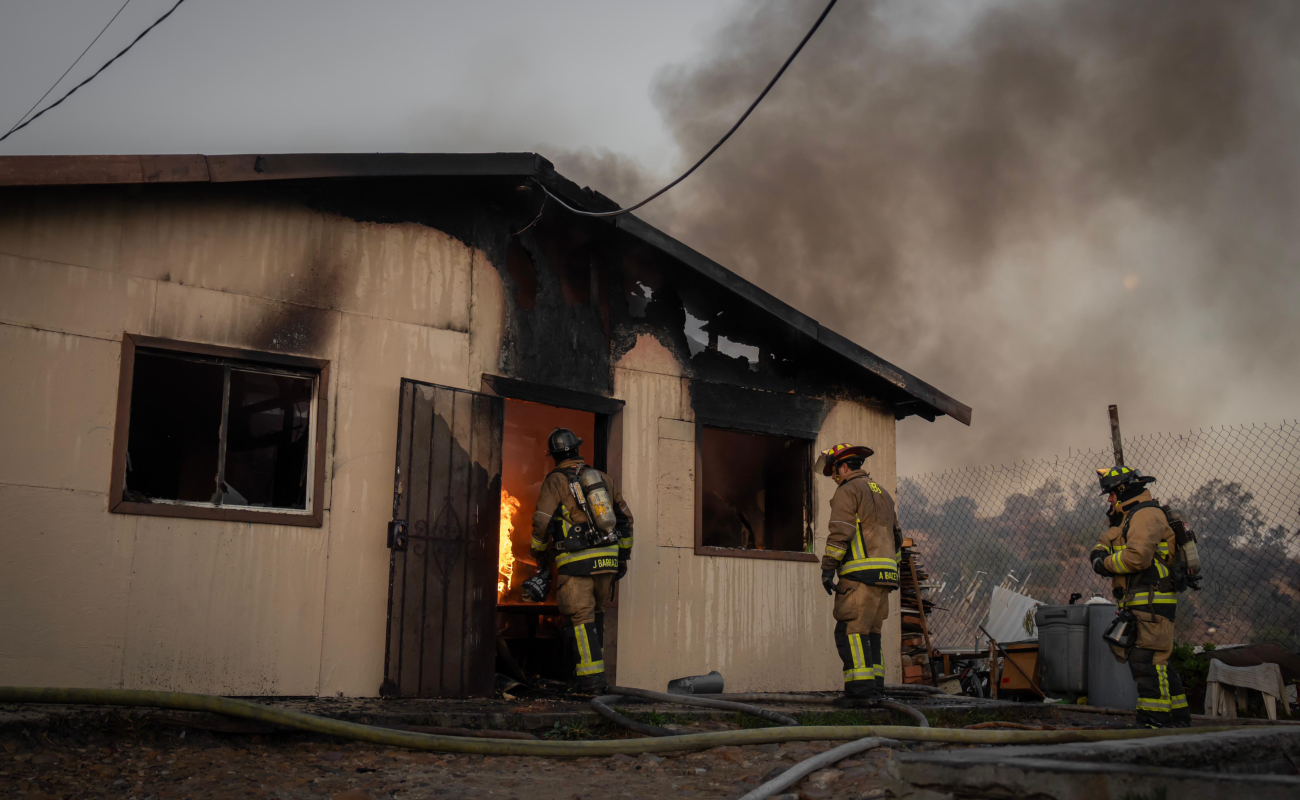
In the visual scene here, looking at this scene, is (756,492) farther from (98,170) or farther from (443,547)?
(98,170)

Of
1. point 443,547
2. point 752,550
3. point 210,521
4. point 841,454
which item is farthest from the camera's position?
point 752,550

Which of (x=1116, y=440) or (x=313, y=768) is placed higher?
(x=1116, y=440)

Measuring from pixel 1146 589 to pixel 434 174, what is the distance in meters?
5.91

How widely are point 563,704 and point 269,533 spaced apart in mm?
2241

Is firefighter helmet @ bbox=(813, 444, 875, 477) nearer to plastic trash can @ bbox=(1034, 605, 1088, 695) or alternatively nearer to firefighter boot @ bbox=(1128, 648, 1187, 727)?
firefighter boot @ bbox=(1128, 648, 1187, 727)

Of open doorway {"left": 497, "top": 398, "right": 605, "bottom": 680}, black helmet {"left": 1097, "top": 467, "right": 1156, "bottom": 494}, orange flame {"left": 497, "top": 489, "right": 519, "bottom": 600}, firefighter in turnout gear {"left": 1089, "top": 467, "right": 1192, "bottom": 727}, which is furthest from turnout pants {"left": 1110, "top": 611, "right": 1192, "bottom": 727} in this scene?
orange flame {"left": 497, "top": 489, "right": 519, "bottom": 600}

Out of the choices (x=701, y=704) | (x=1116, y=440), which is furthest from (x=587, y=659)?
(x=1116, y=440)

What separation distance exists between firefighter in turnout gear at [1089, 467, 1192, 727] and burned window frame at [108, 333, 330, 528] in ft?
18.6

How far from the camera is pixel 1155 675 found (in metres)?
6.86

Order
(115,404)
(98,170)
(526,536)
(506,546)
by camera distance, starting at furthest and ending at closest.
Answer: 1. (526,536)
2. (506,546)
3. (115,404)
4. (98,170)

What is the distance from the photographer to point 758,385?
9164mm

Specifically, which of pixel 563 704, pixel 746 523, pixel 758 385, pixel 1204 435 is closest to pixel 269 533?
A: pixel 563 704

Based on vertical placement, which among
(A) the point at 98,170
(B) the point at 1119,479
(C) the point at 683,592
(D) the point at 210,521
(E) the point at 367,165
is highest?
(E) the point at 367,165

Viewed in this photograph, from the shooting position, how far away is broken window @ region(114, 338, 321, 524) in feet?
20.7
